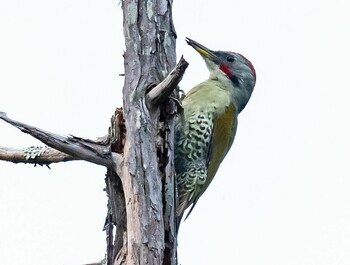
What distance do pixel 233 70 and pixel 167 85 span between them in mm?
2021

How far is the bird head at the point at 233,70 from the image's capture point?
20.4 feet

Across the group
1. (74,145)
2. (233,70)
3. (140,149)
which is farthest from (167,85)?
(233,70)

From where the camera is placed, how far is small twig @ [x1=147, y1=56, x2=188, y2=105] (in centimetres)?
417

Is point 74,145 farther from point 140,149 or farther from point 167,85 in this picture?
point 167,85

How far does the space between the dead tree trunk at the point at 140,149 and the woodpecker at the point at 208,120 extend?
640 millimetres

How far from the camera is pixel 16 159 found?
15.9 feet

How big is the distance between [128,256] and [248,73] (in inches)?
98.5

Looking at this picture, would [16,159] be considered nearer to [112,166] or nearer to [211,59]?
[112,166]

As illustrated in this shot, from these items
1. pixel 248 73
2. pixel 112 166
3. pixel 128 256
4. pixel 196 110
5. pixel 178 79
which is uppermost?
pixel 248 73

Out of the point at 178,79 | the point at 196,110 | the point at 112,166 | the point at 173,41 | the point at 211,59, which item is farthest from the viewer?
the point at 211,59

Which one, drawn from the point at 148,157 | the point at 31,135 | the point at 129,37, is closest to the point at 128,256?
the point at 148,157

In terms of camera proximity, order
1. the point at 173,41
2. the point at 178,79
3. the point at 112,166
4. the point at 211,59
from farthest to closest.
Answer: the point at 211,59, the point at 173,41, the point at 112,166, the point at 178,79

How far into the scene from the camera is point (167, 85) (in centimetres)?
441

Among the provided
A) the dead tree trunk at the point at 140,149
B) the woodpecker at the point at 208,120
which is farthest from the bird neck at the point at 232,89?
the dead tree trunk at the point at 140,149
